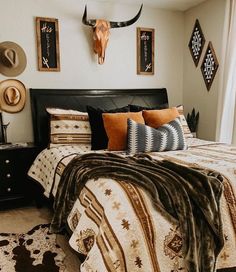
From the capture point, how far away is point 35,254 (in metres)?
2.10

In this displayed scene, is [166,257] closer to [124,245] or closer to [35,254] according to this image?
[124,245]

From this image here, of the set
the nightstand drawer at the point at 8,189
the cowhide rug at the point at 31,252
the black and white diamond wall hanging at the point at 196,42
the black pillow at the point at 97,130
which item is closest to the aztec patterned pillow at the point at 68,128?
the black pillow at the point at 97,130

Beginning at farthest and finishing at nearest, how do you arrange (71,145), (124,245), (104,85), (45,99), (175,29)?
(175,29)
(104,85)
(45,99)
(71,145)
(124,245)

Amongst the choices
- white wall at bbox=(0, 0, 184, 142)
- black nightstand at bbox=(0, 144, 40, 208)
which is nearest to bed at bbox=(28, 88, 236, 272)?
black nightstand at bbox=(0, 144, 40, 208)

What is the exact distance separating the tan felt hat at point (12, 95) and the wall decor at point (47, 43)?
347mm

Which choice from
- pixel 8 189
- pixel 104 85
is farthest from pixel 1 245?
pixel 104 85

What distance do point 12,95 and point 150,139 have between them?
1.78m

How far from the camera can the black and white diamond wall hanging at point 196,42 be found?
374 cm

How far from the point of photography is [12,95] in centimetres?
318

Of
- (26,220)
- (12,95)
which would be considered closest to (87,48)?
(12,95)

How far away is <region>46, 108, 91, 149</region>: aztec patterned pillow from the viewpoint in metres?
2.98

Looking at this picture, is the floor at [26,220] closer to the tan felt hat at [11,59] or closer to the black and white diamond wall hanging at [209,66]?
the tan felt hat at [11,59]

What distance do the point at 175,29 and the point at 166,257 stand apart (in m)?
3.52

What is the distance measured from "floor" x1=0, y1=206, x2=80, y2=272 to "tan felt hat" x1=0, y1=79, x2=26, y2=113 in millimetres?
1190
